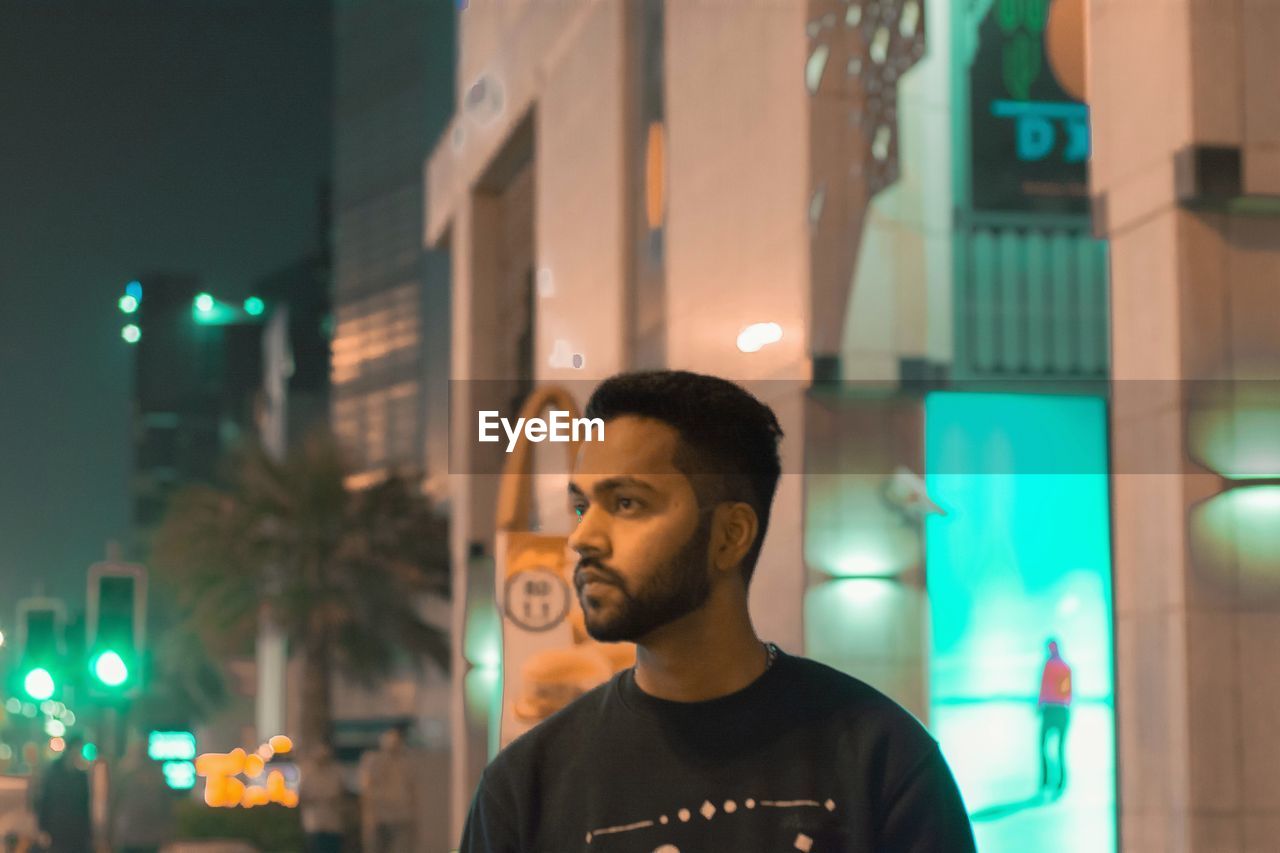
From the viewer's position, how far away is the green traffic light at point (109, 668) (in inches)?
648

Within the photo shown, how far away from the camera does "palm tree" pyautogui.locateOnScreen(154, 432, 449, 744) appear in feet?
119

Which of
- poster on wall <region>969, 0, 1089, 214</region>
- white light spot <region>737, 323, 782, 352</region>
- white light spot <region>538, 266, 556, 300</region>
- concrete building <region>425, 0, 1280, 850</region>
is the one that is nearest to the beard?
concrete building <region>425, 0, 1280, 850</region>

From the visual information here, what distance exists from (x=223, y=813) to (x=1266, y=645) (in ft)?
66.7

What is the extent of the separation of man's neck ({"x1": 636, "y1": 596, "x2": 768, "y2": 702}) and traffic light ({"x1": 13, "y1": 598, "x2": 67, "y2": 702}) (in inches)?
700

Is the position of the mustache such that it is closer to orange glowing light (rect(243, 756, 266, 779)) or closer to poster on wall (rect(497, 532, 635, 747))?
poster on wall (rect(497, 532, 635, 747))

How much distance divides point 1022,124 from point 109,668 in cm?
826

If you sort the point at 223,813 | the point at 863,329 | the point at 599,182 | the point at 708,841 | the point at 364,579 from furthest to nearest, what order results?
1. the point at 364,579
2. the point at 223,813
3. the point at 599,182
4. the point at 863,329
5. the point at 708,841

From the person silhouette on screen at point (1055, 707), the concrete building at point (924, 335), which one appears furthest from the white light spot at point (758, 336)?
the person silhouette on screen at point (1055, 707)

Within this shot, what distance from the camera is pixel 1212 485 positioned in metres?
→ 9.74

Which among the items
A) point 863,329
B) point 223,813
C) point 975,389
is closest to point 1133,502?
point 863,329

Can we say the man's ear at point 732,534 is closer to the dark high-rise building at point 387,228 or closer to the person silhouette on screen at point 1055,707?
the person silhouette on screen at point 1055,707

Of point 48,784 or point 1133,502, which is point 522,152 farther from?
point 1133,502

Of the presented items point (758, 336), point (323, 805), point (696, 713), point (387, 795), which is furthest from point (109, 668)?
point (696, 713)

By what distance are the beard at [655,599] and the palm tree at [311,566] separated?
34.0 m
